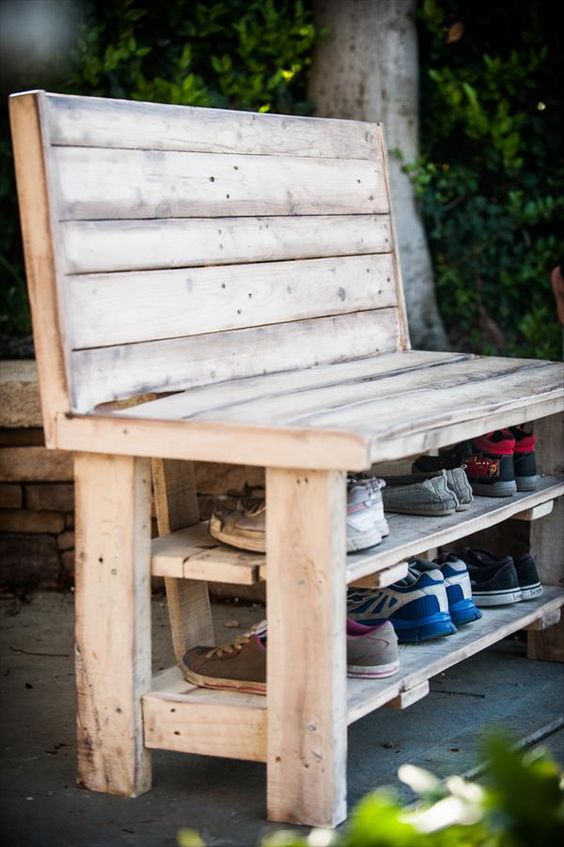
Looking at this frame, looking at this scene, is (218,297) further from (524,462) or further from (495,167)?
(495,167)

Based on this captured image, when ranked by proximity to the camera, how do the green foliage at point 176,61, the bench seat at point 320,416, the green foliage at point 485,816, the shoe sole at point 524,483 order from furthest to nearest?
1. the green foliage at point 176,61
2. the shoe sole at point 524,483
3. the bench seat at point 320,416
4. the green foliage at point 485,816

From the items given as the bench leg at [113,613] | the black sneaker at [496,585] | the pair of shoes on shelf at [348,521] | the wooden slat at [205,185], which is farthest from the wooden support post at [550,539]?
the bench leg at [113,613]

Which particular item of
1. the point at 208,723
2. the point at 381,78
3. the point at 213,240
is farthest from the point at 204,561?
the point at 381,78

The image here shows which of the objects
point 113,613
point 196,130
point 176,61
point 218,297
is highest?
point 176,61

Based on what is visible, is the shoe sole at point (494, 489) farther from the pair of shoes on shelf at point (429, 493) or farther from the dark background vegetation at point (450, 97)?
the dark background vegetation at point (450, 97)

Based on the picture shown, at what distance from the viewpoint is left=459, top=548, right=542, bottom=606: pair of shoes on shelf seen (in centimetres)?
344

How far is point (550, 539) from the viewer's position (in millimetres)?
3756

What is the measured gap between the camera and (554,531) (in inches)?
148

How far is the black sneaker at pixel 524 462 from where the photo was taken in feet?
11.5

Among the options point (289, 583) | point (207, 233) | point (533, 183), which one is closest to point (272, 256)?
point (207, 233)

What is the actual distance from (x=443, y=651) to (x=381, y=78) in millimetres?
3040

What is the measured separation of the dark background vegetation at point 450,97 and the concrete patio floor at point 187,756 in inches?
65.9

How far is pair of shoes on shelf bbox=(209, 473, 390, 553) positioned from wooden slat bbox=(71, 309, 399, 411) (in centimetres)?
34

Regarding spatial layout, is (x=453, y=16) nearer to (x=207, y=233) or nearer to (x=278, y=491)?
(x=207, y=233)
